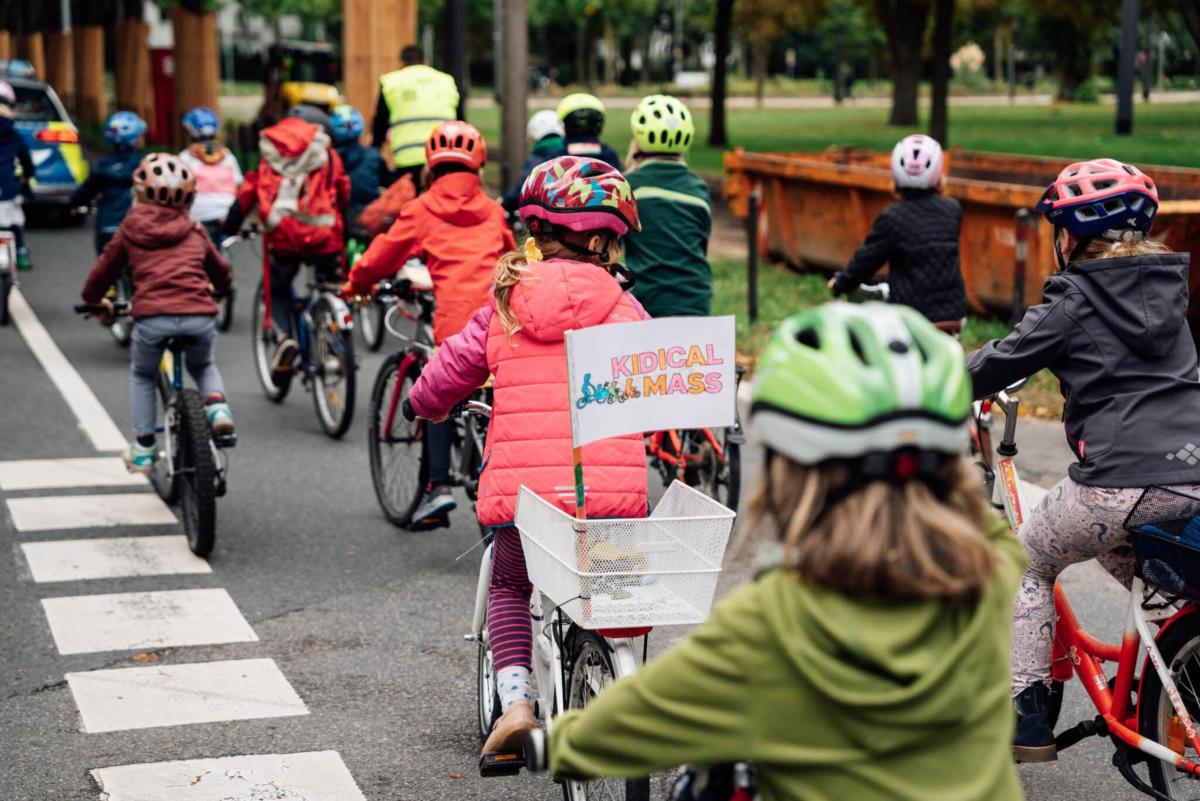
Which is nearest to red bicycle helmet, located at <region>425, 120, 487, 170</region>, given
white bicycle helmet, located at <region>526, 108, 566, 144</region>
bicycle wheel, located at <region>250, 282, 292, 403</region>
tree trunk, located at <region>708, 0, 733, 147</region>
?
bicycle wheel, located at <region>250, 282, 292, 403</region>

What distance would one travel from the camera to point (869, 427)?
2.36 m

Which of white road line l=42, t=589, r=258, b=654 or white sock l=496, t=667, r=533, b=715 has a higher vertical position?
white sock l=496, t=667, r=533, b=715

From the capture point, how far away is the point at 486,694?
16.3 ft

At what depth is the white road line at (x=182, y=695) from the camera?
551 cm

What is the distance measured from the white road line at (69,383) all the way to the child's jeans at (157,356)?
1562 millimetres

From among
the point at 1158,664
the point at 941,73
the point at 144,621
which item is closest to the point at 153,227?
the point at 144,621

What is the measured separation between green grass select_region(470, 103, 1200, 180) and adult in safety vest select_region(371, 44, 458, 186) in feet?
51.2

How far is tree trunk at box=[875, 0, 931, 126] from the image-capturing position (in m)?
35.1

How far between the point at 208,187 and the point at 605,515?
9147mm

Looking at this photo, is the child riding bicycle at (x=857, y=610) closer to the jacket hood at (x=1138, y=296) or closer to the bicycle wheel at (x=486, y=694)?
the jacket hood at (x=1138, y=296)

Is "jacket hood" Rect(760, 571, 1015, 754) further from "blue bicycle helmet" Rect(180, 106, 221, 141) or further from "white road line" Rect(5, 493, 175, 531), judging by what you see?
"blue bicycle helmet" Rect(180, 106, 221, 141)

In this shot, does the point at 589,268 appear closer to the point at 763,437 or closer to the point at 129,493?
the point at 763,437

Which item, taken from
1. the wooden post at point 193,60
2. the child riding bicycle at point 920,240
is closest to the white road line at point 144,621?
the child riding bicycle at point 920,240

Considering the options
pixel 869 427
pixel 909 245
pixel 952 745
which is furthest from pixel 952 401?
pixel 909 245
